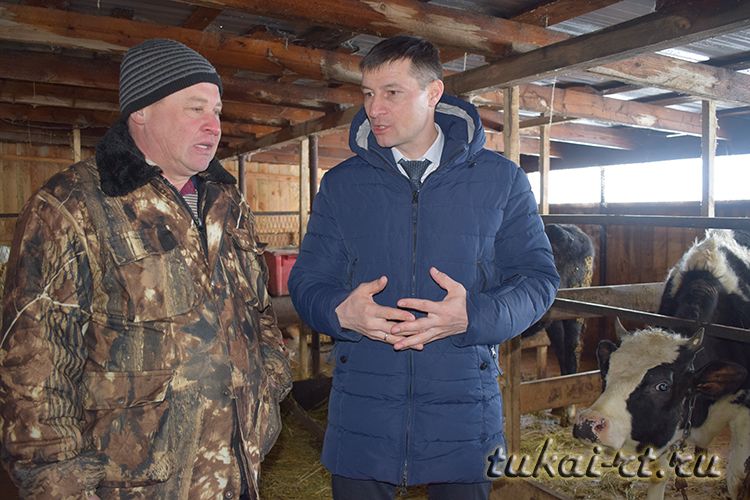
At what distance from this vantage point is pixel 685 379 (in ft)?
10.8

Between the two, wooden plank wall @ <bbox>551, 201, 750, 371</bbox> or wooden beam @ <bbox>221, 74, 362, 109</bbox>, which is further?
wooden plank wall @ <bbox>551, 201, 750, 371</bbox>

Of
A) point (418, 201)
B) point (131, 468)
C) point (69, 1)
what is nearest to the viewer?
point (131, 468)

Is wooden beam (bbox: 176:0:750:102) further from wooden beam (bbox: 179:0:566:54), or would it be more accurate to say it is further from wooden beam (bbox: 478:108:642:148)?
wooden beam (bbox: 478:108:642:148)

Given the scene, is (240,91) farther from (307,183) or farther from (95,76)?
(307,183)

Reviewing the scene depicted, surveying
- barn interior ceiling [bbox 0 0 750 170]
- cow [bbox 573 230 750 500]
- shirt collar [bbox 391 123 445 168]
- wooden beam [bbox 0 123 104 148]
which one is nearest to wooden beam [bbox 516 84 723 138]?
barn interior ceiling [bbox 0 0 750 170]

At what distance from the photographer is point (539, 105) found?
17.5 feet

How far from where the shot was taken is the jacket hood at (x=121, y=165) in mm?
1569

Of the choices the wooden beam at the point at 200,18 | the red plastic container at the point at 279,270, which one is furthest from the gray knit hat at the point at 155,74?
the red plastic container at the point at 279,270

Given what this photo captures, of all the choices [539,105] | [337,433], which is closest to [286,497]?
[337,433]

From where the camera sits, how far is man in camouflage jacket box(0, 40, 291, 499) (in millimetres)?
1419

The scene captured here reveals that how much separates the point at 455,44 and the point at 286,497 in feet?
10.5

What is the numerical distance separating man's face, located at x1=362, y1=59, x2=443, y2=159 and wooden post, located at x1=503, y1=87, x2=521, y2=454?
1.82 meters

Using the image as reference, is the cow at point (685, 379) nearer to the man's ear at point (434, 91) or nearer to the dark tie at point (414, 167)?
the dark tie at point (414, 167)

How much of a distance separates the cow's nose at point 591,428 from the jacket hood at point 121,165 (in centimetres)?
246
